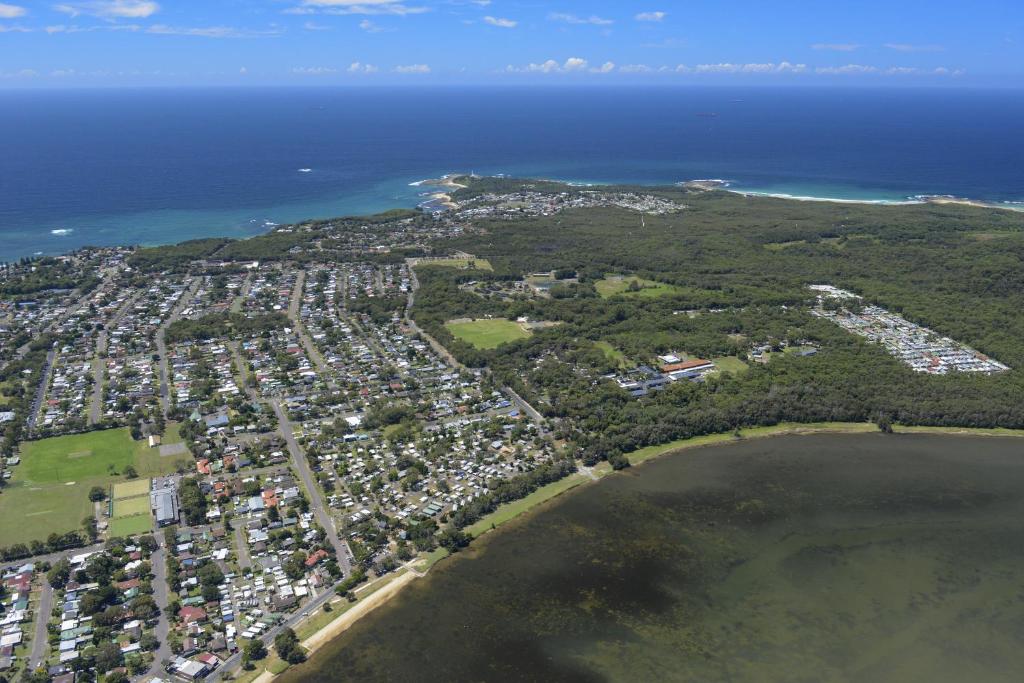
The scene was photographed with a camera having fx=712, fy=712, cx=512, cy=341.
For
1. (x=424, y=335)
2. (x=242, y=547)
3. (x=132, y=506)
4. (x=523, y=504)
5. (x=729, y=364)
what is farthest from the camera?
(x=424, y=335)

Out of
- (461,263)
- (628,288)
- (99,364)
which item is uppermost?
(461,263)

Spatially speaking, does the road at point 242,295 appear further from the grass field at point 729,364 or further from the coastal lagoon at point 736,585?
the grass field at point 729,364

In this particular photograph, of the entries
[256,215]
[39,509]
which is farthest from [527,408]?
[256,215]

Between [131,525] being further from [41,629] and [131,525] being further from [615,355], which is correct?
[615,355]

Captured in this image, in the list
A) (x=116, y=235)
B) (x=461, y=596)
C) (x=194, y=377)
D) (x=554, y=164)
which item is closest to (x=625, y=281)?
(x=194, y=377)

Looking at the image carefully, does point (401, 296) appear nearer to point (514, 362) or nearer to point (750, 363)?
point (514, 362)
